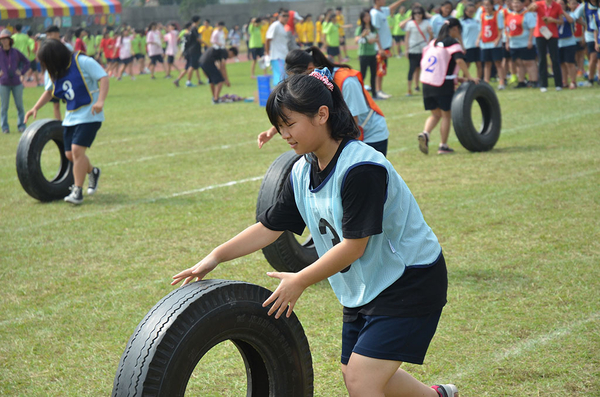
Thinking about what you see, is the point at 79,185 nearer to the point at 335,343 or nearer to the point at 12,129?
the point at 335,343

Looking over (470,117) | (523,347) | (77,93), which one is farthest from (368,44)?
(523,347)

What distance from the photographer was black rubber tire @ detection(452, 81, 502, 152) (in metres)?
9.57

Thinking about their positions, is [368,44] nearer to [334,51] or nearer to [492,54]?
[492,54]

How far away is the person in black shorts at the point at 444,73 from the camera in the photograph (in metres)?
9.48

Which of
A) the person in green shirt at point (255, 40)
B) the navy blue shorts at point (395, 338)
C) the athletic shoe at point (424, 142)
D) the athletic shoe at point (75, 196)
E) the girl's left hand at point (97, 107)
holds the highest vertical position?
the person in green shirt at point (255, 40)

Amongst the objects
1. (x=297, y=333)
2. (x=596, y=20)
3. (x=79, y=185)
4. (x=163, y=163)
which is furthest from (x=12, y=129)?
(x=297, y=333)

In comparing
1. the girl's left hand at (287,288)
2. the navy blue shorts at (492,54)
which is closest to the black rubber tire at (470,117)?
the girl's left hand at (287,288)

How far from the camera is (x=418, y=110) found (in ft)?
46.8

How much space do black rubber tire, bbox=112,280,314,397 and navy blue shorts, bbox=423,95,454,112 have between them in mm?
7470

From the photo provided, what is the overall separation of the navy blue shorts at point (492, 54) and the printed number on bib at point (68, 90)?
12562 millimetres

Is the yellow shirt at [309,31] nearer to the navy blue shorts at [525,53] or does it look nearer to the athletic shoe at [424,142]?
the navy blue shorts at [525,53]

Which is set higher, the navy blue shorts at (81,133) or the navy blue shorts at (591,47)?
the navy blue shorts at (591,47)

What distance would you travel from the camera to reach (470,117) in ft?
31.0

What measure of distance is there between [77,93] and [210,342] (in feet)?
20.2
